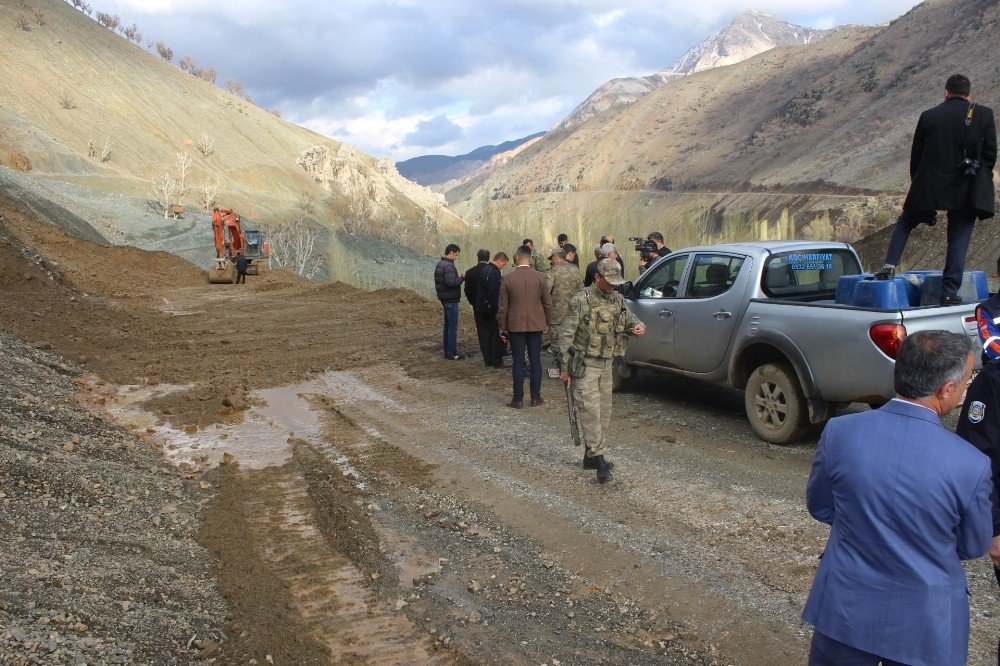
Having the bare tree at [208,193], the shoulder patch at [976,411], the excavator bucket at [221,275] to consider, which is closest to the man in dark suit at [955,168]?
the shoulder patch at [976,411]

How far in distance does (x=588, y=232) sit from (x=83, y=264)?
17838 mm

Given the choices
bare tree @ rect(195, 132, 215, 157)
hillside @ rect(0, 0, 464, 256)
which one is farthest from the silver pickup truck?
bare tree @ rect(195, 132, 215, 157)

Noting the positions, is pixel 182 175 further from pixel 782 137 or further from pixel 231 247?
pixel 782 137

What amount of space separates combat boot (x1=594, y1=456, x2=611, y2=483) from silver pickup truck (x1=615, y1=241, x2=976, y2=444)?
181 centimetres

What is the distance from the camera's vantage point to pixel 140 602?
4570 millimetres

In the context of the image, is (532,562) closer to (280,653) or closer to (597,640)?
(597,640)

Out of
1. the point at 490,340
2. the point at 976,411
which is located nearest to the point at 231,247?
the point at 490,340

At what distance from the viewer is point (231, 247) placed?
2964 centimetres

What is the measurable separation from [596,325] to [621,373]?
3.47 m

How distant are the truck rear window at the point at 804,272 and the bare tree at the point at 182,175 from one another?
4396 centimetres

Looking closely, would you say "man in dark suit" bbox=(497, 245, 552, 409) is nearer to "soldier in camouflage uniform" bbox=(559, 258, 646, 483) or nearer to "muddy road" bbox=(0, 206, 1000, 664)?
"muddy road" bbox=(0, 206, 1000, 664)

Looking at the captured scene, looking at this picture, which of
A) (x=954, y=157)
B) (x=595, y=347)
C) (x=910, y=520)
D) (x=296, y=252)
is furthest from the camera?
(x=296, y=252)

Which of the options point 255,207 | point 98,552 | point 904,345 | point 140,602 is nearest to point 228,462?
point 98,552

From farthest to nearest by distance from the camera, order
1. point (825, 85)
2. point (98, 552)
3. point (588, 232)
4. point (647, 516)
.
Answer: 1. point (825, 85)
2. point (588, 232)
3. point (647, 516)
4. point (98, 552)
